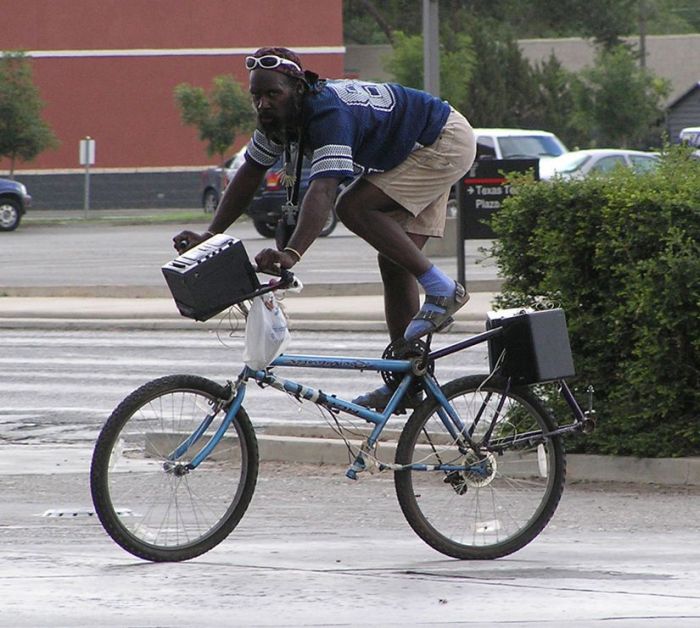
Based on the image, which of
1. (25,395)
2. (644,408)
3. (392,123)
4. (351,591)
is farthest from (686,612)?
(25,395)

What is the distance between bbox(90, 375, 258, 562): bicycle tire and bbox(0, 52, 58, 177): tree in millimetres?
38080

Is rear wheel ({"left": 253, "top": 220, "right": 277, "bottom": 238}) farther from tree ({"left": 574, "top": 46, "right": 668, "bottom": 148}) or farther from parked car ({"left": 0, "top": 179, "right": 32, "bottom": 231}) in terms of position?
tree ({"left": 574, "top": 46, "right": 668, "bottom": 148})

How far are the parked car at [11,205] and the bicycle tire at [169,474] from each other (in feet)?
107

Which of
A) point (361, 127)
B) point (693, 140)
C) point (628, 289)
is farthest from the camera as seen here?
point (693, 140)

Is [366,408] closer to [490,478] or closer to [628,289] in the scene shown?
[490,478]

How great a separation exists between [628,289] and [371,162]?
2318 millimetres

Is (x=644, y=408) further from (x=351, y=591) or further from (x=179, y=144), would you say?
(x=179, y=144)

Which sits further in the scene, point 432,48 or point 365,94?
point 432,48

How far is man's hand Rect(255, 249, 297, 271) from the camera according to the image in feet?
18.3

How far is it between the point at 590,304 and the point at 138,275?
15.8 m

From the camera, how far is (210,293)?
5.68 metres

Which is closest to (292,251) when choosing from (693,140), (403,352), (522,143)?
(403,352)

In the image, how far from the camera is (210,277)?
5.68 meters

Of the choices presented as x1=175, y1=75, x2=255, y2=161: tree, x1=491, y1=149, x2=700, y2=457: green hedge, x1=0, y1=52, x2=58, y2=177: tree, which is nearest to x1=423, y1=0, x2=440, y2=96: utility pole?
x1=491, y1=149, x2=700, y2=457: green hedge
